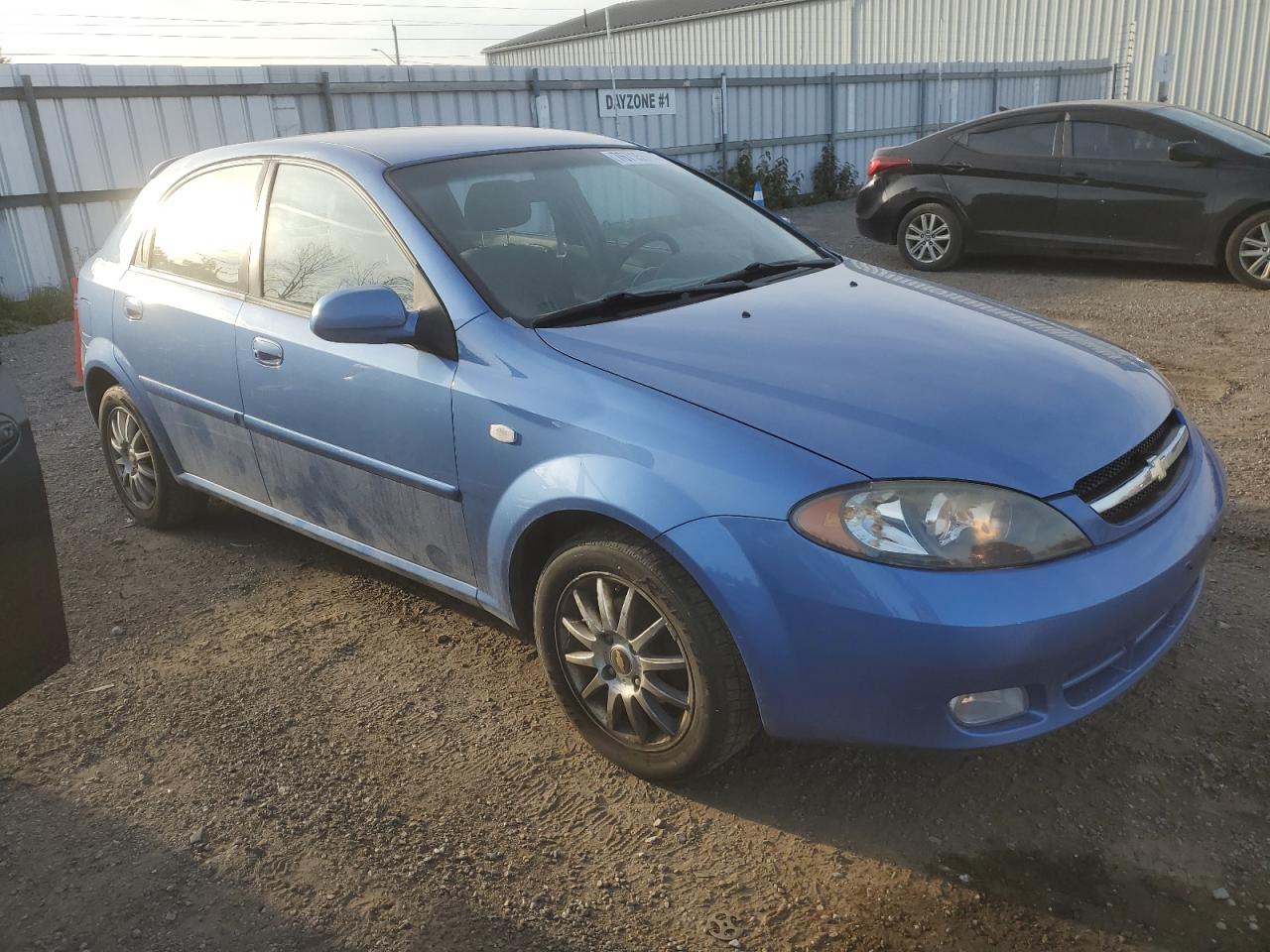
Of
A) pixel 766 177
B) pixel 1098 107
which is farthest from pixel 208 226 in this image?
pixel 766 177

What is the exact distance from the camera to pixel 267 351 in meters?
3.42

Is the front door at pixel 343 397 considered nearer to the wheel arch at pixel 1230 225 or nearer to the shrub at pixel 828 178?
the wheel arch at pixel 1230 225

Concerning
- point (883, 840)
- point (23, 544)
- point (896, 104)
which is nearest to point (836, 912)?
point (883, 840)

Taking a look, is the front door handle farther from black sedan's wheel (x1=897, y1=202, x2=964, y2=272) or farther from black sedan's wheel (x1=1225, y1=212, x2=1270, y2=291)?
black sedan's wheel (x1=1225, y1=212, x2=1270, y2=291)

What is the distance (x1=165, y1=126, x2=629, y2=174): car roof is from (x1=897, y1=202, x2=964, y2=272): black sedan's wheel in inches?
245

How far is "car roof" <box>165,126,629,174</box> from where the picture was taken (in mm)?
3436

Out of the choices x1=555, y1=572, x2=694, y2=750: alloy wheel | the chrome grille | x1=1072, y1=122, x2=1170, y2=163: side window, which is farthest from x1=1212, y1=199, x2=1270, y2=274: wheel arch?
x1=555, y1=572, x2=694, y2=750: alloy wheel

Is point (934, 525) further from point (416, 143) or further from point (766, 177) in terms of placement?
point (766, 177)

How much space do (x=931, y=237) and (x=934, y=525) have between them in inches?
316

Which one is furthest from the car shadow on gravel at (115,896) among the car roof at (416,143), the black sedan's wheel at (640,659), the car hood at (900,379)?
the car roof at (416,143)

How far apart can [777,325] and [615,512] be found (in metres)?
0.82

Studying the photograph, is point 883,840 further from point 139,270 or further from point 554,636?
point 139,270

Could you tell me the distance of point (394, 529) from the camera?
10.6ft

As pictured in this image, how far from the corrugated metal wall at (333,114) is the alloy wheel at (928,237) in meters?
5.94
